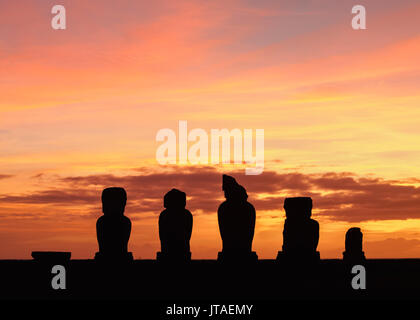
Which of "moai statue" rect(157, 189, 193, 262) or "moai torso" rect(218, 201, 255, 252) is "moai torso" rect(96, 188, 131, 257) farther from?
"moai torso" rect(218, 201, 255, 252)

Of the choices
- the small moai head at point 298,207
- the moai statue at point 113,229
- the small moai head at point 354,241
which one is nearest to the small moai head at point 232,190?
the small moai head at point 298,207

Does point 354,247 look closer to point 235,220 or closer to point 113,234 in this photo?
point 235,220

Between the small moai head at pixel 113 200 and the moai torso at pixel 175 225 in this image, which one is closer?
the moai torso at pixel 175 225

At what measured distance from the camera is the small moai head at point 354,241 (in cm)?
2842

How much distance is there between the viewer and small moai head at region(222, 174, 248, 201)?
976 inches

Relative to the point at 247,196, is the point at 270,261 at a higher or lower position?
lower

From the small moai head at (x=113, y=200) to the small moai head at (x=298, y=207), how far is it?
211 inches

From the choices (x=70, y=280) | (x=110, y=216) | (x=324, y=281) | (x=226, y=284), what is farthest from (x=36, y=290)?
(x=324, y=281)

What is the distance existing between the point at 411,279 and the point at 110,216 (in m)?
9.78

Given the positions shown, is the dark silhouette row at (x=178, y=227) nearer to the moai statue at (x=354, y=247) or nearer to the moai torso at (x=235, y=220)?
the moai torso at (x=235, y=220)

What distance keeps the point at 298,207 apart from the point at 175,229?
4.25m
